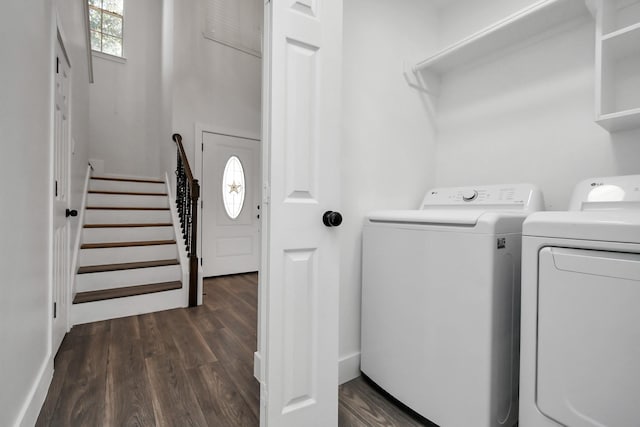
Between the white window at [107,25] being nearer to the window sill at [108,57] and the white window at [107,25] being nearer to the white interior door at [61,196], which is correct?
the window sill at [108,57]

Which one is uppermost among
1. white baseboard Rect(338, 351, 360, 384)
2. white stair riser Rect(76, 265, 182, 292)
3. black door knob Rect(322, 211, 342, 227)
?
black door knob Rect(322, 211, 342, 227)

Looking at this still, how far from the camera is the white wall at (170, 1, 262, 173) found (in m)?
3.86

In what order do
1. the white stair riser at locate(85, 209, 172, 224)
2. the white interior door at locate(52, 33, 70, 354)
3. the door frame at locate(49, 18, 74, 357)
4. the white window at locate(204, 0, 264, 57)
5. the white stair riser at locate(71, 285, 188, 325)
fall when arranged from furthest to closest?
the white window at locate(204, 0, 264, 57) < the white stair riser at locate(85, 209, 172, 224) < the white stair riser at locate(71, 285, 188, 325) < the white interior door at locate(52, 33, 70, 354) < the door frame at locate(49, 18, 74, 357)

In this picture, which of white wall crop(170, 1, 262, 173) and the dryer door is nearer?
the dryer door

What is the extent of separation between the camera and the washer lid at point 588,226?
0.79 metres

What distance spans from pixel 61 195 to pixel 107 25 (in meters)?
4.30

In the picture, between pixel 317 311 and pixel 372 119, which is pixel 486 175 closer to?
pixel 372 119

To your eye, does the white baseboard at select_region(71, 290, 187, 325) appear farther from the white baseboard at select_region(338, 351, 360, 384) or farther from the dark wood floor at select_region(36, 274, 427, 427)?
the white baseboard at select_region(338, 351, 360, 384)

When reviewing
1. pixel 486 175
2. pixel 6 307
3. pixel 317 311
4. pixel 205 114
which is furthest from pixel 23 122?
pixel 205 114

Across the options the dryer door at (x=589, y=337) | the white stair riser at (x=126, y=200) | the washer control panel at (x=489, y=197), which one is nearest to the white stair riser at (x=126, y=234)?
the white stair riser at (x=126, y=200)

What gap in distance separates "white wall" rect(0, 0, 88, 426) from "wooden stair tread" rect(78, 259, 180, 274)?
123 cm

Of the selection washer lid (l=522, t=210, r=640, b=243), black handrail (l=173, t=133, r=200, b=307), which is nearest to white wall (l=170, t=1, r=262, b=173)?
black handrail (l=173, t=133, r=200, b=307)

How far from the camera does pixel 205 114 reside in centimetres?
401

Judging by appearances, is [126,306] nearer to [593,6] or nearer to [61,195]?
[61,195]
